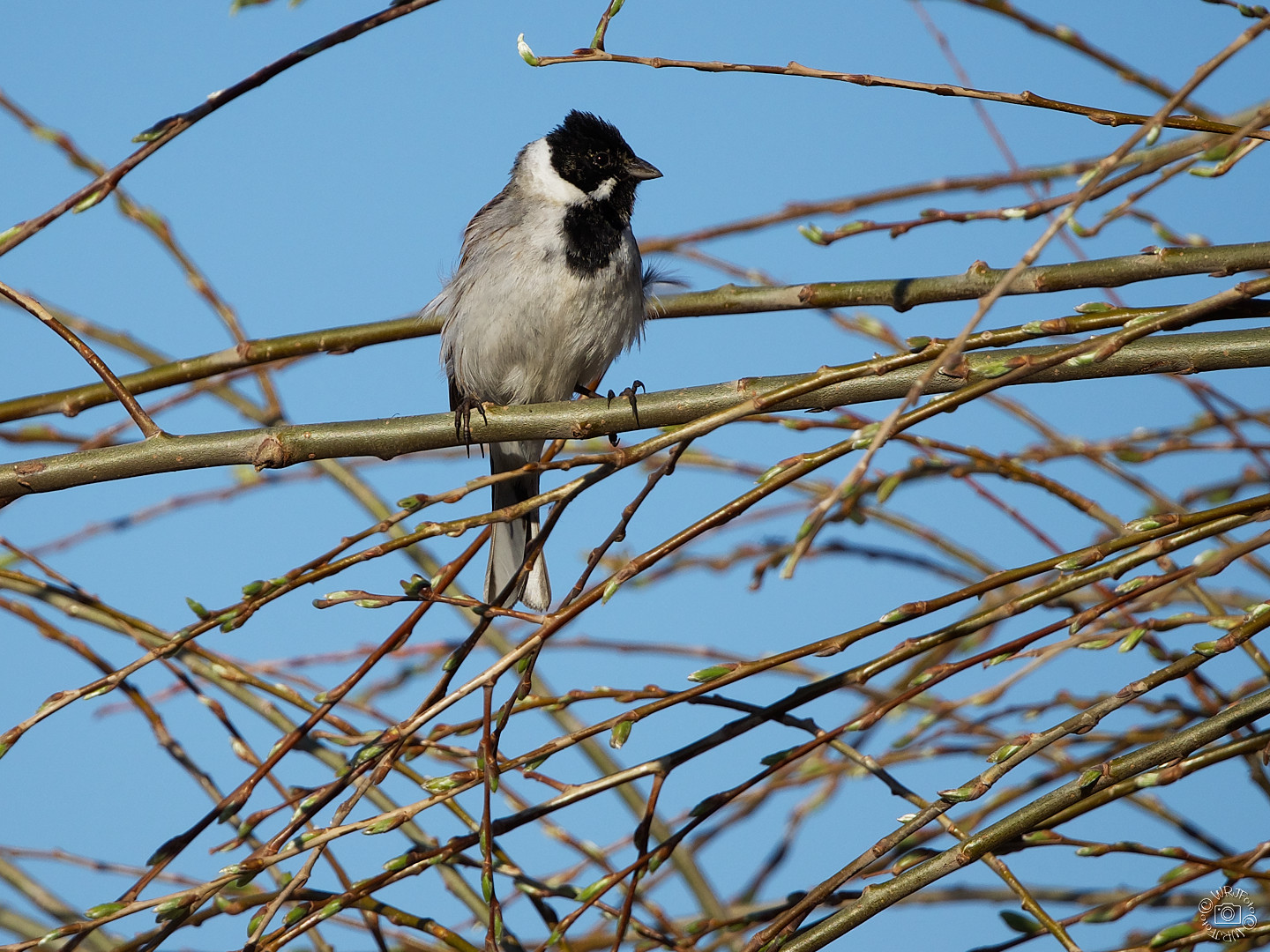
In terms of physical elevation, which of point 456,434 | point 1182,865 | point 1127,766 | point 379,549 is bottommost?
point 1182,865

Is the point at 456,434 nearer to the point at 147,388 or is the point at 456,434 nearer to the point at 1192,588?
the point at 147,388

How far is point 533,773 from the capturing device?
1.86m

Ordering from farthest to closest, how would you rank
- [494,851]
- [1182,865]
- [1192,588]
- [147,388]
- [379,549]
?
[147,388] → [1192,588] → [494,851] → [1182,865] → [379,549]

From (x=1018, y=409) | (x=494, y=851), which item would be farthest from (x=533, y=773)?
(x=1018, y=409)

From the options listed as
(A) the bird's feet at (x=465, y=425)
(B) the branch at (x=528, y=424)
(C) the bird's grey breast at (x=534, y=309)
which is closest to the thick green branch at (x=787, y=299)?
(B) the branch at (x=528, y=424)

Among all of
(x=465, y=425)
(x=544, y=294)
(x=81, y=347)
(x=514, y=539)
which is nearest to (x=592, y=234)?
(x=544, y=294)

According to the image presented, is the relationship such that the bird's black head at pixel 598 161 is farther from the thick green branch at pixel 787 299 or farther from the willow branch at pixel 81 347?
the willow branch at pixel 81 347

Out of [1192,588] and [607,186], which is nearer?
[1192,588]

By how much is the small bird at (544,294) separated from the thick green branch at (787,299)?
67 centimetres

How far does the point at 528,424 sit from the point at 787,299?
2.06 ft

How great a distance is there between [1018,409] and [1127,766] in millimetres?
1398

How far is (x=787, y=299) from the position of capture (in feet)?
8.09

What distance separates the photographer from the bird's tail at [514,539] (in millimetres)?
3238
